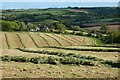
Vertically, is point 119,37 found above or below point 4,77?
below

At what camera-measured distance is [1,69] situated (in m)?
19.8

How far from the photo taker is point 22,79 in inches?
659

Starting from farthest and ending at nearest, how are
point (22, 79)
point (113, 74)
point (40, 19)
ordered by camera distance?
1. point (40, 19)
2. point (113, 74)
3. point (22, 79)

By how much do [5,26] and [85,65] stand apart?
97806 mm

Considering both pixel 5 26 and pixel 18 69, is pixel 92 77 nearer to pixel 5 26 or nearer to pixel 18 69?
pixel 18 69

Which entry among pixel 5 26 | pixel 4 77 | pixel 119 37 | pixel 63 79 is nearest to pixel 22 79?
pixel 4 77

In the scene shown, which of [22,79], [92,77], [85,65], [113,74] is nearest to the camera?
[22,79]

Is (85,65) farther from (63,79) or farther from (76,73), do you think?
(63,79)

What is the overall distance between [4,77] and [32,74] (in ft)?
6.45

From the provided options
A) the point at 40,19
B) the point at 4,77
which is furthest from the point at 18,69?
the point at 40,19

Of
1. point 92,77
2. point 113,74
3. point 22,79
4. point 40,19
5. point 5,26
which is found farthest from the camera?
point 40,19

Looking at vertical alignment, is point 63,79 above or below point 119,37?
above

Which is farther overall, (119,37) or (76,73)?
(119,37)

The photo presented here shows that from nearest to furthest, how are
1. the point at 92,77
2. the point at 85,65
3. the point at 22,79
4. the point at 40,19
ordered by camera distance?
1. the point at 22,79
2. the point at 92,77
3. the point at 85,65
4. the point at 40,19
